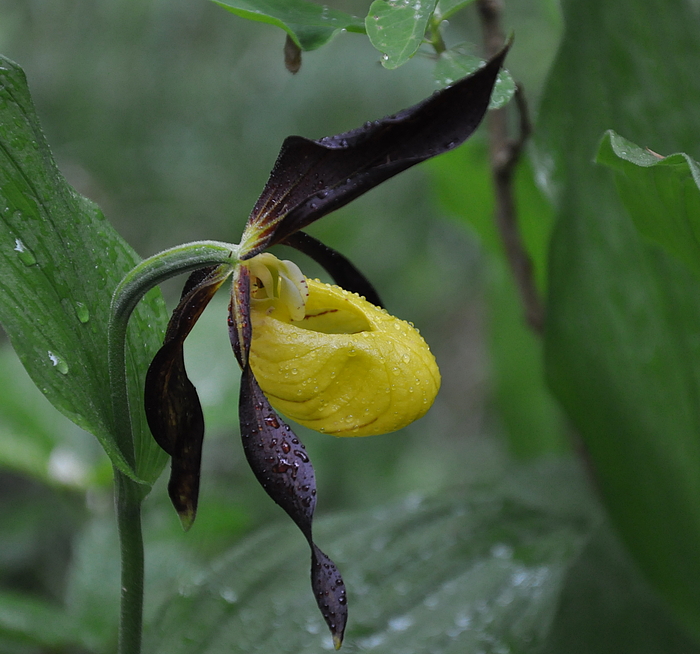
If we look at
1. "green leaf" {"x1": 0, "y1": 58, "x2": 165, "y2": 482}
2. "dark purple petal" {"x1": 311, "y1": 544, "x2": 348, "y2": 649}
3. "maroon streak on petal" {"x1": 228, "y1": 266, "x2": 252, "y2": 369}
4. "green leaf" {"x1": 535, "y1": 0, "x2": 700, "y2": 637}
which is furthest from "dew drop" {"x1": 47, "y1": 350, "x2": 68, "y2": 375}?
"green leaf" {"x1": 535, "y1": 0, "x2": 700, "y2": 637}

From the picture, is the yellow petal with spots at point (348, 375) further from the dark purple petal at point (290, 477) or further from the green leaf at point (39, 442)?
the green leaf at point (39, 442)

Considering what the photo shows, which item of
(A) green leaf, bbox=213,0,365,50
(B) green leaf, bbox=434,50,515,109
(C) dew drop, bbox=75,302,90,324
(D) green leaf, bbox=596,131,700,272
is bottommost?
(C) dew drop, bbox=75,302,90,324

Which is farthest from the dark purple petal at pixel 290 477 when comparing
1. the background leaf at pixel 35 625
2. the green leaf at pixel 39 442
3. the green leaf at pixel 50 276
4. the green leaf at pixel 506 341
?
the green leaf at pixel 506 341

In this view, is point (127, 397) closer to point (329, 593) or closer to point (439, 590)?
point (329, 593)

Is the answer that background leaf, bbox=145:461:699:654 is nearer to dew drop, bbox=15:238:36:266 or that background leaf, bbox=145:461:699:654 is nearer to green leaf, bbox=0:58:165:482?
green leaf, bbox=0:58:165:482

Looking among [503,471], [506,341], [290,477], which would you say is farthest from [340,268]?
[506,341]
